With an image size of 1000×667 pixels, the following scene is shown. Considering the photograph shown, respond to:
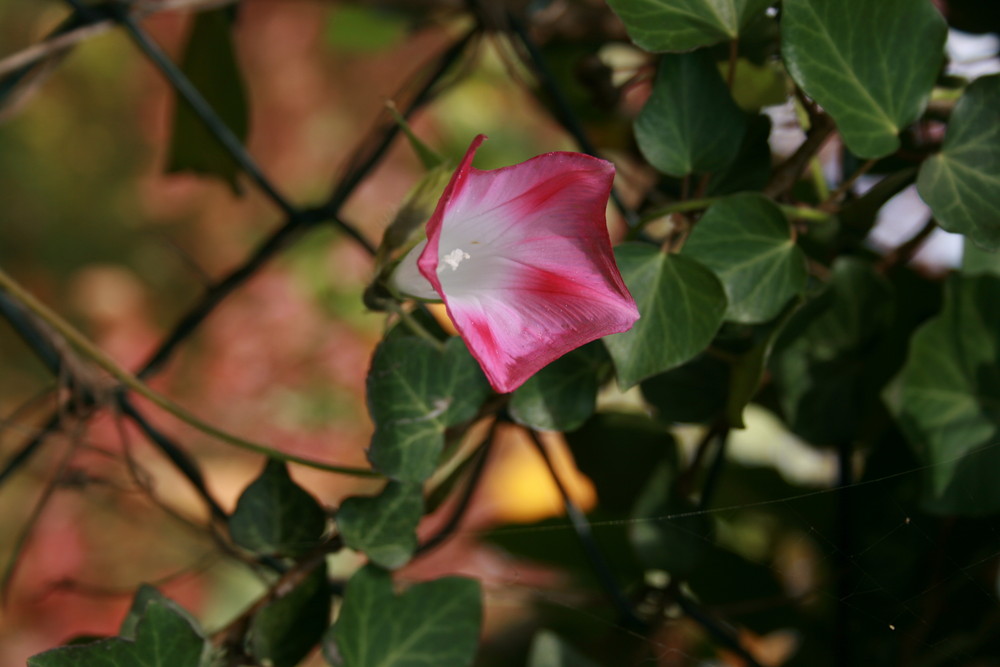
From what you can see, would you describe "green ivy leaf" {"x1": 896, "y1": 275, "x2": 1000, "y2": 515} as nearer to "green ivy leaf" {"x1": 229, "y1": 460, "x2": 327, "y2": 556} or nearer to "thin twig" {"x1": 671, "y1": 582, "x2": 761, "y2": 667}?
"thin twig" {"x1": 671, "y1": 582, "x2": 761, "y2": 667}

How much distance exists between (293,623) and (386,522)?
0.05 metres

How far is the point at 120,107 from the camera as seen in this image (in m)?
1.42

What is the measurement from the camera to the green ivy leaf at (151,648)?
252 mm

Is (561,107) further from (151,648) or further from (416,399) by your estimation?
(151,648)

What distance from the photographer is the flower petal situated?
0.23 m

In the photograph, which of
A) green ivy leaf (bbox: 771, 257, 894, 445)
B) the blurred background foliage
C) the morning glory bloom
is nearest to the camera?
the morning glory bloom

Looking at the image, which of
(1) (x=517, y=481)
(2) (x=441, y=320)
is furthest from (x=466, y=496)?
(1) (x=517, y=481)

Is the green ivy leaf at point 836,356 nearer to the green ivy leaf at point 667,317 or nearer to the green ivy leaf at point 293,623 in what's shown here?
the green ivy leaf at point 667,317

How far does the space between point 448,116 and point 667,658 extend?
1213mm

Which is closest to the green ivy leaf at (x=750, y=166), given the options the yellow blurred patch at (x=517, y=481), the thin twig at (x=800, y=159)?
the thin twig at (x=800, y=159)

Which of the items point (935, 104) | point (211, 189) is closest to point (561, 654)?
point (935, 104)

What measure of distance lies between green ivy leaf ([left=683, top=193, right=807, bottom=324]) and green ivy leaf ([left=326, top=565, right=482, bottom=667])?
15 centimetres

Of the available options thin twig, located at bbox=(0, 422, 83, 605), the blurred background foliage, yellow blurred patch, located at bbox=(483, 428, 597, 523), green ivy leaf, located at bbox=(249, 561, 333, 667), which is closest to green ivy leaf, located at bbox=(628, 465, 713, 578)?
green ivy leaf, located at bbox=(249, 561, 333, 667)

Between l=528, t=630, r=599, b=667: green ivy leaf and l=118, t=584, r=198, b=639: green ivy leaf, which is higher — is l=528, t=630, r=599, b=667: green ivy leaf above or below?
below
